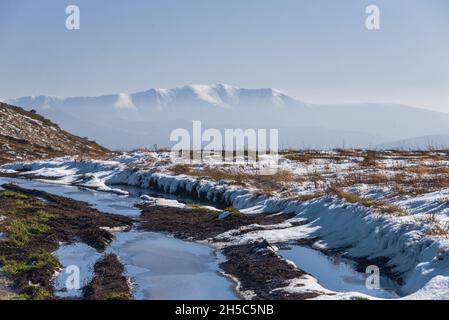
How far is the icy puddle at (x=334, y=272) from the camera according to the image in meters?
14.8

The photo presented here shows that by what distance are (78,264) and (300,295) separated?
29.2ft

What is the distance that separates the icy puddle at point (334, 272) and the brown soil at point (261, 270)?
29.0 inches

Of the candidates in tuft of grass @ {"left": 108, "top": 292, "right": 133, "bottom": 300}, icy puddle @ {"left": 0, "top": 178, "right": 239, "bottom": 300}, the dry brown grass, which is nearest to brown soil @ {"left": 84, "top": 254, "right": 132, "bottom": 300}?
tuft of grass @ {"left": 108, "top": 292, "right": 133, "bottom": 300}

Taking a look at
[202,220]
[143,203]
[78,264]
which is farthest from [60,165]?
[78,264]

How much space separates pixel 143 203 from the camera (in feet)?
115

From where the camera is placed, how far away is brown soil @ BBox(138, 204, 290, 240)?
24453 millimetres

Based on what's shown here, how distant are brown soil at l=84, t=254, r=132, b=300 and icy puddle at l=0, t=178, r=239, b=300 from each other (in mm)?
301

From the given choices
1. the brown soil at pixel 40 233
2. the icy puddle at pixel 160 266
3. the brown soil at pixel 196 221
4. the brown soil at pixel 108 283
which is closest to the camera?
the brown soil at pixel 108 283

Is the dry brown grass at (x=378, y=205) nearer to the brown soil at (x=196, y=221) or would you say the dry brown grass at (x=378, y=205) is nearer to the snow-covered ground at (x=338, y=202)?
the snow-covered ground at (x=338, y=202)

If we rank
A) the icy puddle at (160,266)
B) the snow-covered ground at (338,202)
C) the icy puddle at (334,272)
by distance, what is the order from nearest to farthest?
the icy puddle at (334,272) → the icy puddle at (160,266) → the snow-covered ground at (338,202)

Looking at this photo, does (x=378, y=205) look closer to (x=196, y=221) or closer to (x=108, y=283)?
(x=196, y=221)

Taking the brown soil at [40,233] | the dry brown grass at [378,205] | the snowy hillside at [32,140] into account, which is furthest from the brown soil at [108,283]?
the snowy hillside at [32,140]

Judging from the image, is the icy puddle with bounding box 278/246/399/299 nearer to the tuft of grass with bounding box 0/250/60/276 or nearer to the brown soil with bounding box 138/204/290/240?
the brown soil with bounding box 138/204/290/240
